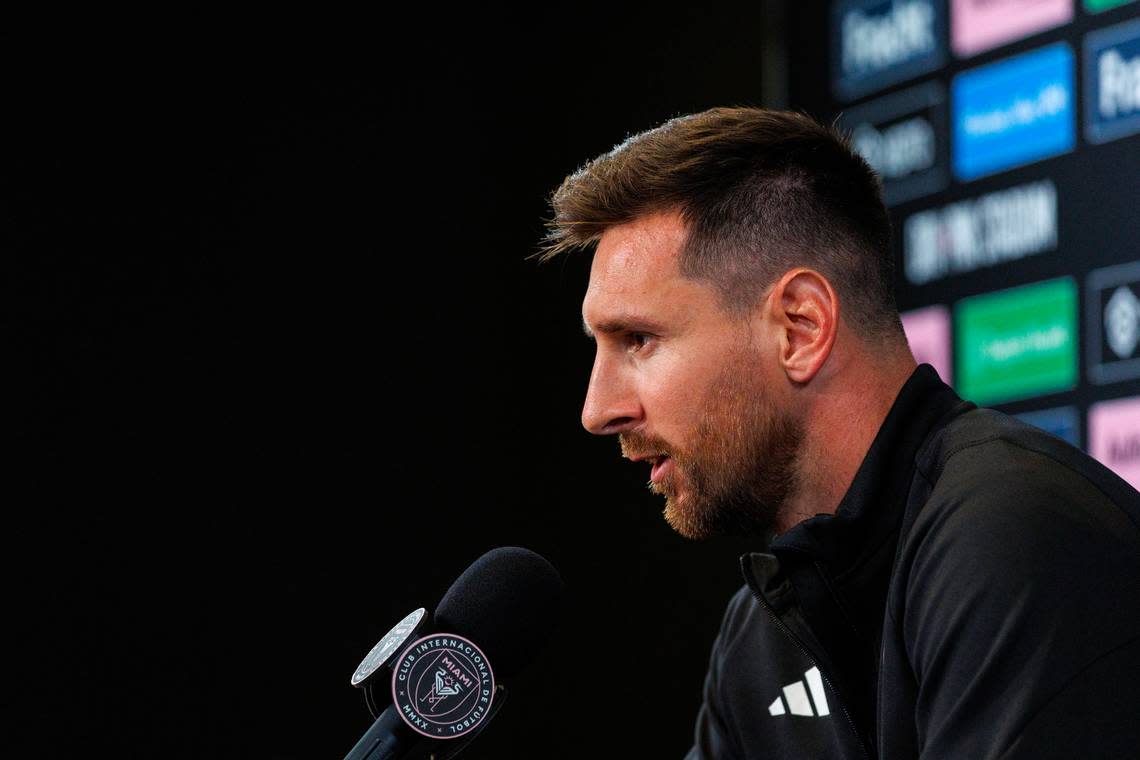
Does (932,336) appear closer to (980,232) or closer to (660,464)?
(980,232)

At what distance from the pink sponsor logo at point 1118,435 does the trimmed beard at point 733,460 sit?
0.69 m

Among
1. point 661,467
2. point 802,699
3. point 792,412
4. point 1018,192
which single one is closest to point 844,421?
point 792,412

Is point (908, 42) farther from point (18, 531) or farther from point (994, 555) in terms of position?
point (18, 531)

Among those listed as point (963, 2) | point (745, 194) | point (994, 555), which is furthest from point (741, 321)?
point (963, 2)

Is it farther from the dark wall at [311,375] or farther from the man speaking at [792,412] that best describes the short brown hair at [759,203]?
the dark wall at [311,375]

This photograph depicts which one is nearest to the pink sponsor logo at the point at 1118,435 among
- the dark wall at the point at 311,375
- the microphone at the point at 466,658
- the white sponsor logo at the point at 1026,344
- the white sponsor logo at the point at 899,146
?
the white sponsor logo at the point at 1026,344

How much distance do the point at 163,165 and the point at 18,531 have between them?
68cm

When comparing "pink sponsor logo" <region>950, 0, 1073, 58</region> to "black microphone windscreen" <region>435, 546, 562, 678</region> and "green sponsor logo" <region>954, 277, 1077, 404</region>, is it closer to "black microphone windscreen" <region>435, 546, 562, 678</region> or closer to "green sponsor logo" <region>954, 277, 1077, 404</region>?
"green sponsor logo" <region>954, 277, 1077, 404</region>

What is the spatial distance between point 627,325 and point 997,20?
100 cm

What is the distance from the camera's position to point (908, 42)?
219 cm

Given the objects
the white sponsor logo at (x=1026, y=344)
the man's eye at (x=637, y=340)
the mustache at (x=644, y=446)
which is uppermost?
the man's eye at (x=637, y=340)

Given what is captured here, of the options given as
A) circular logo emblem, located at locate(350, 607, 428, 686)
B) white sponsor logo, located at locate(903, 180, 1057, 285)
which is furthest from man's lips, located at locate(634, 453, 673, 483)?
white sponsor logo, located at locate(903, 180, 1057, 285)

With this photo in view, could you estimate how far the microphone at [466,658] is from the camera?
0.94 meters

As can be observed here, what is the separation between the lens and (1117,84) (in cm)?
188
